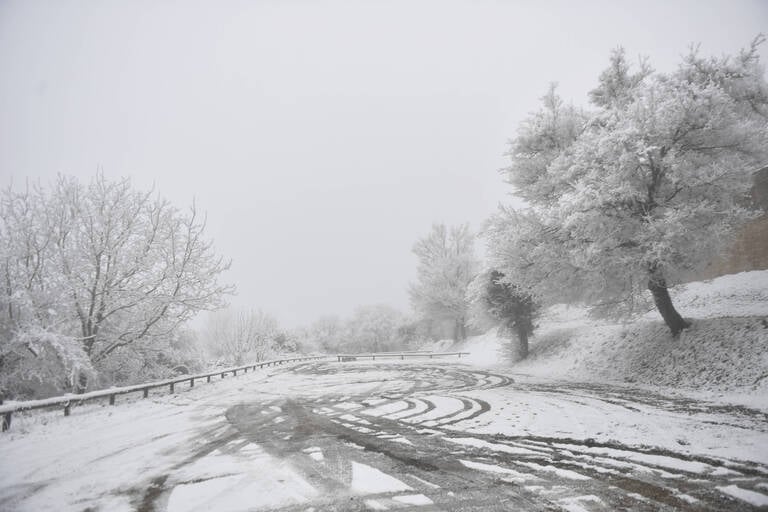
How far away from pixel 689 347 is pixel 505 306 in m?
10.2

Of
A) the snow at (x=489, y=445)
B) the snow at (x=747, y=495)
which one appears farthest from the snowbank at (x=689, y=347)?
the snow at (x=489, y=445)

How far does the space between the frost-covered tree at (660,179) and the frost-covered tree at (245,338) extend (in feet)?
111

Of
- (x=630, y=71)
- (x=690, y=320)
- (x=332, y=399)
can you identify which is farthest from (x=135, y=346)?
(x=630, y=71)

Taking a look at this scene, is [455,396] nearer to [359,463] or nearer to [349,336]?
[359,463]

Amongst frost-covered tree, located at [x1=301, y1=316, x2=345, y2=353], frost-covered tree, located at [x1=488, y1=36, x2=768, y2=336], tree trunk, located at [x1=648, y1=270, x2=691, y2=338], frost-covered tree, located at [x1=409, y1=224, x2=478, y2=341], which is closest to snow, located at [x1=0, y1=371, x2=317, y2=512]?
frost-covered tree, located at [x1=488, y1=36, x2=768, y2=336]

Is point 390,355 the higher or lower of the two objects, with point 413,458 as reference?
lower

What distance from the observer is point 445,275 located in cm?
4172

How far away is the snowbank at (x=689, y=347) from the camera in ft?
33.3

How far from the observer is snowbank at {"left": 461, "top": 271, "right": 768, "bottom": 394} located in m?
10.2

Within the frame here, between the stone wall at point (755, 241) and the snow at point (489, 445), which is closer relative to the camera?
the snow at point (489, 445)

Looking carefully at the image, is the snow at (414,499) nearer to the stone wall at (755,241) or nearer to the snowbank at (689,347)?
the snowbank at (689,347)

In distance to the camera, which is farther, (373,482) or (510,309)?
(510,309)

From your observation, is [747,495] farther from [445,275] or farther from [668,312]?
[445,275]

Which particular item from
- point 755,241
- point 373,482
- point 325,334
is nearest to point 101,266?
point 373,482
